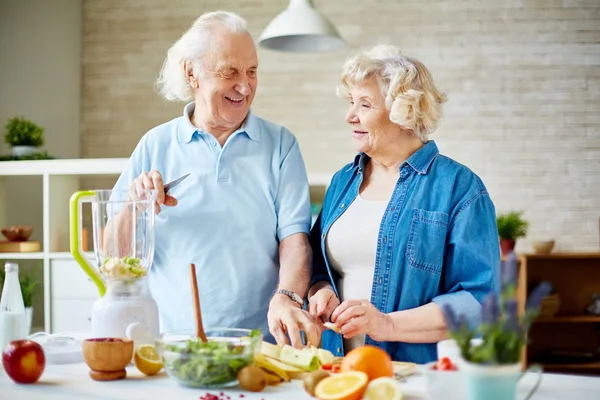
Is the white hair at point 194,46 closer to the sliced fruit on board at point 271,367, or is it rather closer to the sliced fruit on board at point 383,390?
the sliced fruit on board at point 271,367

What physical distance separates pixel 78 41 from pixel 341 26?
7.10 ft

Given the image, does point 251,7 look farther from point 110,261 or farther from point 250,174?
point 110,261

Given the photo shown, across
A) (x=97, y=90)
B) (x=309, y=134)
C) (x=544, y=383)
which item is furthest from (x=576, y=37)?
(x=544, y=383)

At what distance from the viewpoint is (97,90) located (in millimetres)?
6035

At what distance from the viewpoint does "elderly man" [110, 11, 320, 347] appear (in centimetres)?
208

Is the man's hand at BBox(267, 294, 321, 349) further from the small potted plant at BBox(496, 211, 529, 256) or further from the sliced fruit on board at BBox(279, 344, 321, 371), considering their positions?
the small potted plant at BBox(496, 211, 529, 256)

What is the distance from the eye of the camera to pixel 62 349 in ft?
5.95

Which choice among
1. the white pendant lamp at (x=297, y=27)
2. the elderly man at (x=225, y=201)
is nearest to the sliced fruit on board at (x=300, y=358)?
the elderly man at (x=225, y=201)

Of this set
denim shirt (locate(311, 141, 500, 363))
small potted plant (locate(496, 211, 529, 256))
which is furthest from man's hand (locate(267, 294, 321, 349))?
small potted plant (locate(496, 211, 529, 256))

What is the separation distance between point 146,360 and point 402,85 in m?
1.01

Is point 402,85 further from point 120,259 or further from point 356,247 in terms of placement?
point 120,259

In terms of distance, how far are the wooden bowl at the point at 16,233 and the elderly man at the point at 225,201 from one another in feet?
9.30

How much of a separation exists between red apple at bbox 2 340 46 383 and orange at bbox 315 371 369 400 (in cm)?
61

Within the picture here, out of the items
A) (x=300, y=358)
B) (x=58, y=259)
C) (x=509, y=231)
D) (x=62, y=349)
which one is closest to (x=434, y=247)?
(x=300, y=358)
